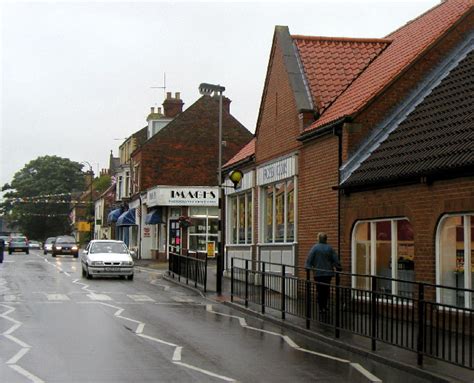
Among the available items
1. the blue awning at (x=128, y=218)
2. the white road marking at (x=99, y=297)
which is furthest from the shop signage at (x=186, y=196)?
the white road marking at (x=99, y=297)

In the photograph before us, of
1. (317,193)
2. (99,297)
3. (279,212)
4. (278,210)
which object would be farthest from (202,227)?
(317,193)

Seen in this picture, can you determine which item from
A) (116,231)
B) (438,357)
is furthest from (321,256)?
(116,231)

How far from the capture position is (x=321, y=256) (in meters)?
16.7

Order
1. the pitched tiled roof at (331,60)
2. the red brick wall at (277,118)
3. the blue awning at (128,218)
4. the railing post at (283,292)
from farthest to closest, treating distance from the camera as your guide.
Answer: the blue awning at (128,218) → the red brick wall at (277,118) → the pitched tiled roof at (331,60) → the railing post at (283,292)

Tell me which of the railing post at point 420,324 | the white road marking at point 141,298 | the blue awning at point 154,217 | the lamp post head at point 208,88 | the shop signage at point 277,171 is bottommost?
the white road marking at point 141,298

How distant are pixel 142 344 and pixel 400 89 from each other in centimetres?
1023

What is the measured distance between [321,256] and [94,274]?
52.1ft

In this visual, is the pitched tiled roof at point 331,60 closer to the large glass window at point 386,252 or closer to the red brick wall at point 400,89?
the red brick wall at point 400,89

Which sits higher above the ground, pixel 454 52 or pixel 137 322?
pixel 454 52

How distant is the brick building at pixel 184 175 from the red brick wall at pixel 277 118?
2366cm

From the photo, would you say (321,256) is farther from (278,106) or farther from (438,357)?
(278,106)

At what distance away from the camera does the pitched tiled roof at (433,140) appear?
48.8ft

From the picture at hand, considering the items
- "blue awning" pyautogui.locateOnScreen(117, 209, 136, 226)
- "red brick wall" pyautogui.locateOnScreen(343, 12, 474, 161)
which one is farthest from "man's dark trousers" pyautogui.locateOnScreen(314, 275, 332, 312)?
"blue awning" pyautogui.locateOnScreen(117, 209, 136, 226)

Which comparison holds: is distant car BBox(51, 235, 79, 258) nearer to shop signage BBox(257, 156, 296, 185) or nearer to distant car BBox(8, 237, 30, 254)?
distant car BBox(8, 237, 30, 254)
